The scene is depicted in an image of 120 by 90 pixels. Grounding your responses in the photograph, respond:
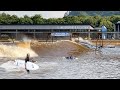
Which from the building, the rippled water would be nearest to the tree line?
the building

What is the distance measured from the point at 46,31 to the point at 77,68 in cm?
731

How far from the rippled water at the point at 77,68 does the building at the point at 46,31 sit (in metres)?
2.43

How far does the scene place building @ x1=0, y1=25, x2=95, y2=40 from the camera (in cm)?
1860

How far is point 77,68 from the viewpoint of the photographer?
41.3ft

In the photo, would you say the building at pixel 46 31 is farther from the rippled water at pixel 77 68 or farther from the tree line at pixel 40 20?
the rippled water at pixel 77 68

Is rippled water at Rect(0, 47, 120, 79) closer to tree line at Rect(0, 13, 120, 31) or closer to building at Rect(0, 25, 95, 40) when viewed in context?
building at Rect(0, 25, 95, 40)

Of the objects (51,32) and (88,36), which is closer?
(51,32)

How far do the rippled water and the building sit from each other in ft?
7.98
